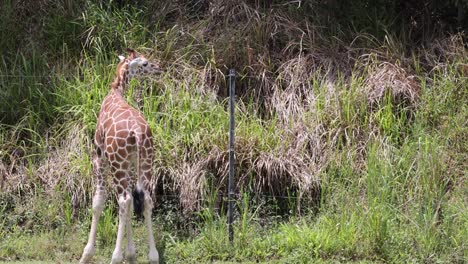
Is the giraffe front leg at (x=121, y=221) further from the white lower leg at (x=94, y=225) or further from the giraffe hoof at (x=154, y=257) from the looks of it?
the white lower leg at (x=94, y=225)

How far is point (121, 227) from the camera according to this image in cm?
794

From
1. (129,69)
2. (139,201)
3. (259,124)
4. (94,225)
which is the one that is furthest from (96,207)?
(259,124)

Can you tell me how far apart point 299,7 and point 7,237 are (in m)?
5.09

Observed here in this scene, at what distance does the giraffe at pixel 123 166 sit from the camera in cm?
797

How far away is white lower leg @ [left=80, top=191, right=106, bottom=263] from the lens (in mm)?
8242

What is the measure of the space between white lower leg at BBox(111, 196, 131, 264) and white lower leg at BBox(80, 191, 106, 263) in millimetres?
425

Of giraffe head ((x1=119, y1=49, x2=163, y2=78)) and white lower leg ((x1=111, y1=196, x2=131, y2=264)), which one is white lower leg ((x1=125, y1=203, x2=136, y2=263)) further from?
giraffe head ((x1=119, y1=49, x2=163, y2=78))

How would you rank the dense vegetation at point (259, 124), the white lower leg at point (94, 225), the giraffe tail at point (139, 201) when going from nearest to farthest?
the giraffe tail at point (139, 201) → the white lower leg at point (94, 225) → the dense vegetation at point (259, 124)

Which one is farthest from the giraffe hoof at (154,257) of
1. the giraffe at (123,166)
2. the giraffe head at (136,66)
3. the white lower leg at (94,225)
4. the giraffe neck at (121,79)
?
the giraffe head at (136,66)

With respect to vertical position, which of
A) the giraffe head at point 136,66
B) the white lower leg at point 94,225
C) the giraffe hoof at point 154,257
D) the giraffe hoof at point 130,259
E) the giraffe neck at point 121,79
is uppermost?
the giraffe head at point 136,66

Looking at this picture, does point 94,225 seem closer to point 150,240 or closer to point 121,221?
point 121,221

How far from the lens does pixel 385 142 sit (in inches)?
382

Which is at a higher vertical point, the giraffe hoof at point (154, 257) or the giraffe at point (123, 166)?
the giraffe at point (123, 166)

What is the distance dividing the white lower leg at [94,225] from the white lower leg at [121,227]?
43 cm
